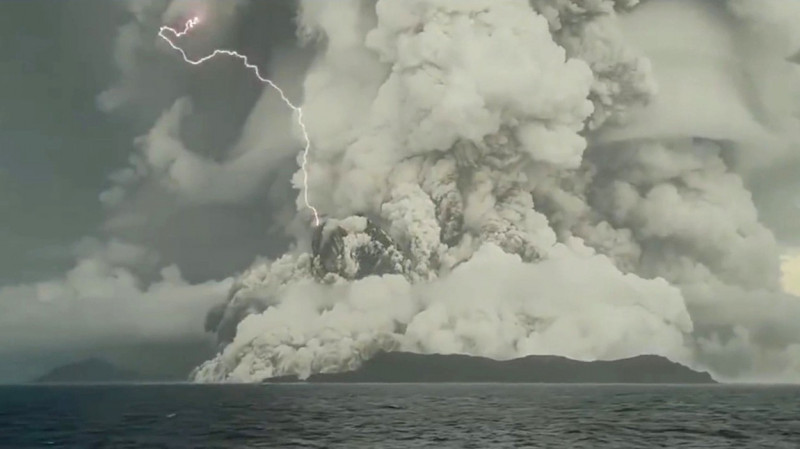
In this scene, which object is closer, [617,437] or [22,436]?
[617,437]

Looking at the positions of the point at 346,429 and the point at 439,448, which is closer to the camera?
the point at 439,448

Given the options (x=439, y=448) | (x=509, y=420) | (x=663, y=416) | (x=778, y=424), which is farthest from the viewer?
(x=663, y=416)

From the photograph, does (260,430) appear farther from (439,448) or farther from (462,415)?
(462,415)

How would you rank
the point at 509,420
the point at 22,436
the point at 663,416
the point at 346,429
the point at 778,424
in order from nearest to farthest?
the point at 22,436 < the point at 346,429 < the point at 778,424 < the point at 509,420 < the point at 663,416

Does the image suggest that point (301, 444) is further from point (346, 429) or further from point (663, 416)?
point (663, 416)

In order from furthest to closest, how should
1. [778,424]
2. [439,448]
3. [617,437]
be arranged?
[778,424] → [617,437] → [439,448]

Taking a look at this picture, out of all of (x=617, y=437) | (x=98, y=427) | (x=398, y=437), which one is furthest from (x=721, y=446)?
(x=98, y=427)

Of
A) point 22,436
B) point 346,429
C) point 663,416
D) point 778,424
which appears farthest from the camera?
point 663,416

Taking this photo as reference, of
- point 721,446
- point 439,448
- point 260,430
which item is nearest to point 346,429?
point 260,430
